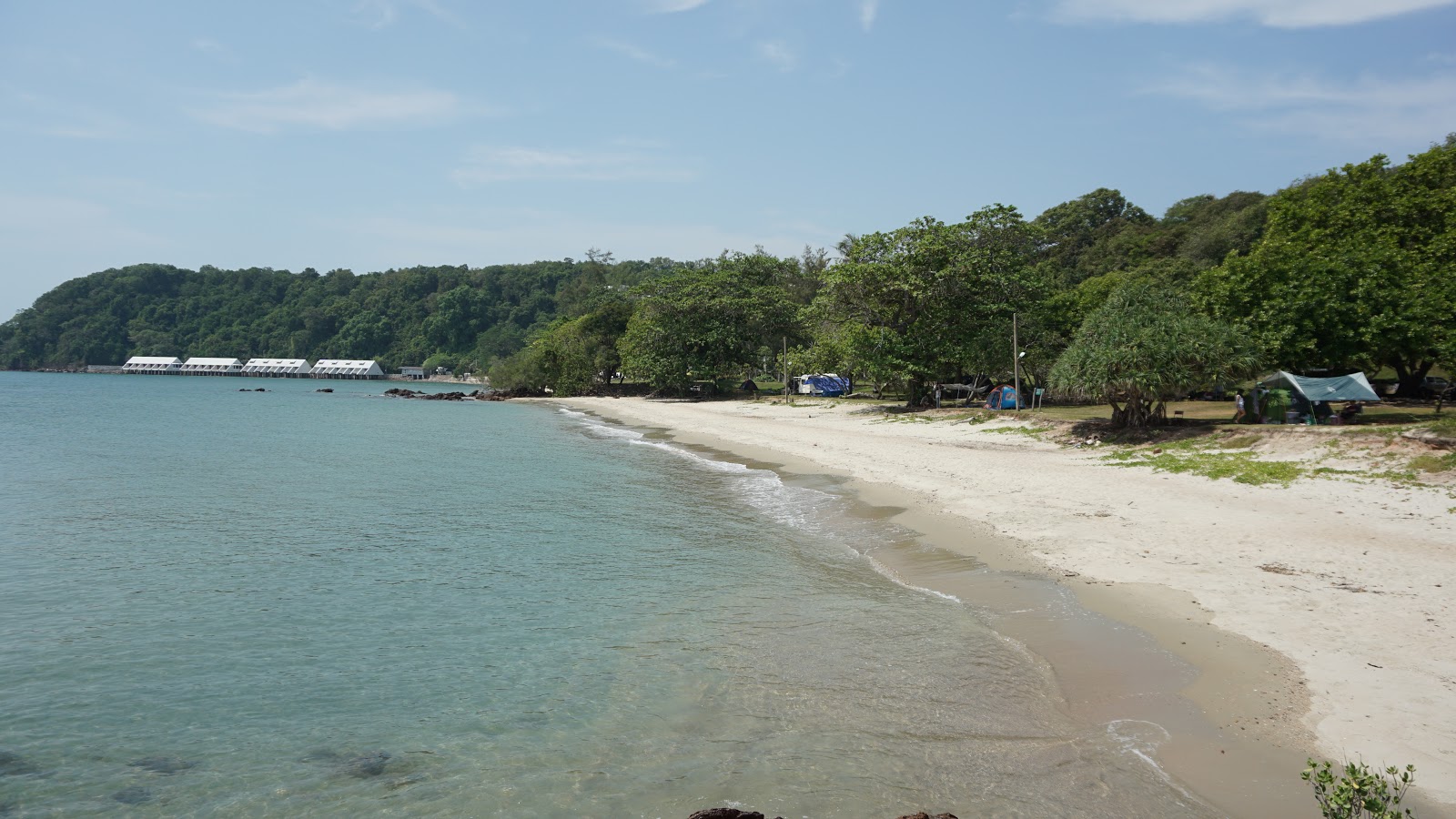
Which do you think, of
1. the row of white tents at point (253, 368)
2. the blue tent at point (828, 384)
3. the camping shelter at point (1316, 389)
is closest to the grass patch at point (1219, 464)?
the camping shelter at point (1316, 389)

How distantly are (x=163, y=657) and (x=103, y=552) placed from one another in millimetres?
6745

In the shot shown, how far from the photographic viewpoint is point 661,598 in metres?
11.0

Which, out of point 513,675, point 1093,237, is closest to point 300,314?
point 1093,237

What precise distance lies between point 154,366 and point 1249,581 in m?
198

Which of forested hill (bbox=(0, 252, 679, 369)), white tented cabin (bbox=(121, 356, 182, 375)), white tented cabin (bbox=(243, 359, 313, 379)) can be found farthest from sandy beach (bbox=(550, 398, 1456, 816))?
white tented cabin (bbox=(121, 356, 182, 375))

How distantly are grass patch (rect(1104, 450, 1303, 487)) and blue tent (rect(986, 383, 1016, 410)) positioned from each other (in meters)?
16.9

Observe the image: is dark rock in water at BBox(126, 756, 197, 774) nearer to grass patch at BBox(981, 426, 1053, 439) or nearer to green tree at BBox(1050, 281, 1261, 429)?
green tree at BBox(1050, 281, 1261, 429)

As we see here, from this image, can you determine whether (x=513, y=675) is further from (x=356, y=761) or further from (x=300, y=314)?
(x=300, y=314)

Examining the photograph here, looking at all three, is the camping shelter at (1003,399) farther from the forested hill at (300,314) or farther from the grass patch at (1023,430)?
the forested hill at (300,314)

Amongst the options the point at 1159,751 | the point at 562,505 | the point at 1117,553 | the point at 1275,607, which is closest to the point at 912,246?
the point at 562,505

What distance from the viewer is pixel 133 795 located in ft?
20.0

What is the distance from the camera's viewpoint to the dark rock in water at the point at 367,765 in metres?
6.38

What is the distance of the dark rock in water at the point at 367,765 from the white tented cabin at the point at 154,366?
7623 inches

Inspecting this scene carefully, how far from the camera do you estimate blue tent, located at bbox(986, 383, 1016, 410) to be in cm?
3844
